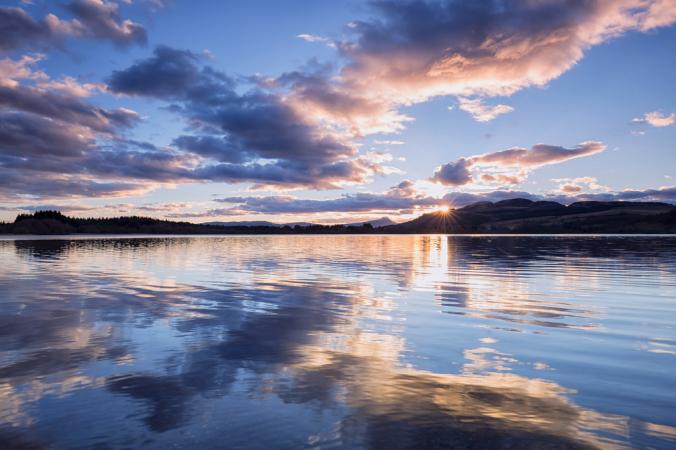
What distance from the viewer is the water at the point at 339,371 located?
7512mm

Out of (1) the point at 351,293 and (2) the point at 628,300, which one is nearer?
(2) the point at 628,300

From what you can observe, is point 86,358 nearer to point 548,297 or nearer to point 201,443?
point 201,443

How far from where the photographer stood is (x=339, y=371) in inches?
430

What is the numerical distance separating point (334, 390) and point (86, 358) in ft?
23.2

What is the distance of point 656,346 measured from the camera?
1345 cm

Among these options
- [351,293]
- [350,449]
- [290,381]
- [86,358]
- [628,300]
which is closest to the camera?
[350,449]

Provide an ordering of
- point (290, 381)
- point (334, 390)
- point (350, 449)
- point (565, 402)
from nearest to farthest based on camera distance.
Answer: point (350, 449), point (565, 402), point (334, 390), point (290, 381)

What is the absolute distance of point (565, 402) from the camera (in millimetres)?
8906

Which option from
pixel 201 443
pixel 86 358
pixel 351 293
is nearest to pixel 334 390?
pixel 201 443

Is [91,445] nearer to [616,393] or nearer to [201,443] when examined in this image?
[201,443]

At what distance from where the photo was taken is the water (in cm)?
751

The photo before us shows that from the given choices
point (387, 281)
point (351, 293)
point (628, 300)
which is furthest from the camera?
point (387, 281)

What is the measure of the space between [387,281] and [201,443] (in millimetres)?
23731

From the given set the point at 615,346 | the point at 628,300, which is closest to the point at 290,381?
the point at 615,346
